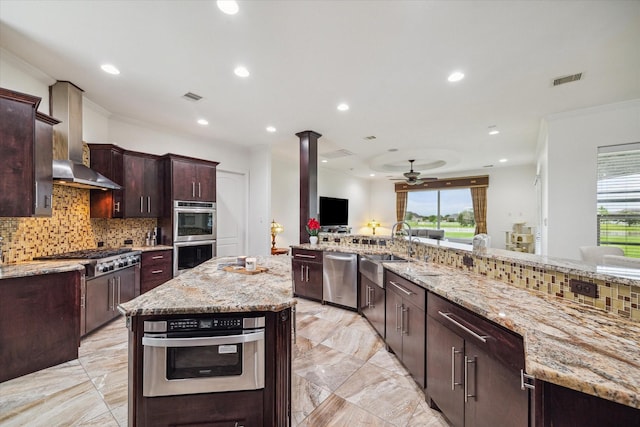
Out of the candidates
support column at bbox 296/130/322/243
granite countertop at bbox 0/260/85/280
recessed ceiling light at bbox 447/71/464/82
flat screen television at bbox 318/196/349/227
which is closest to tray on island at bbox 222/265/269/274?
granite countertop at bbox 0/260/85/280

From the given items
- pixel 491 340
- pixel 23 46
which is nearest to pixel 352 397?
pixel 491 340

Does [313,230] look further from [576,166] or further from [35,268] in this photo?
[576,166]

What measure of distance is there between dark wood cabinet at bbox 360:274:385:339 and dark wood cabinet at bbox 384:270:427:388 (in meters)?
0.14

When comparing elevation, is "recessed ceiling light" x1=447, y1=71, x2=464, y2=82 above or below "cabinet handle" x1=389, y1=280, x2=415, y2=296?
above

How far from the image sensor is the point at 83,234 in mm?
3428

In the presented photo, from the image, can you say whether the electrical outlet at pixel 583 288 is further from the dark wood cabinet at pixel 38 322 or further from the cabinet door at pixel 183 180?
the cabinet door at pixel 183 180

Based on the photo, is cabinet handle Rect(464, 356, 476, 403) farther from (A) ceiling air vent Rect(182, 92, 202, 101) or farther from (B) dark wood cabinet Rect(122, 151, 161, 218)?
(B) dark wood cabinet Rect(122, 151, 161, 218)

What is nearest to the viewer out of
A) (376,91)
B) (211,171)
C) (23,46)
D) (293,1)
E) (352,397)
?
(293,1)

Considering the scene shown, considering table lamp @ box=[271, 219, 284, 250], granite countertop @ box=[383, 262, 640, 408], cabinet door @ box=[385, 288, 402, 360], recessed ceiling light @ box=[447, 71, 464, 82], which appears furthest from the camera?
A: table lamp @ box=[271, 219, 284, 250]

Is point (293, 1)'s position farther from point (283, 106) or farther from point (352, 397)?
point (352, 397)

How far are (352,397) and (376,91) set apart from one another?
315cm

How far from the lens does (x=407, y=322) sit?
2.14 meters

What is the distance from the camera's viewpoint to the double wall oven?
413 cm

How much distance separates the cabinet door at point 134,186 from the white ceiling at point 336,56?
0.73 m
